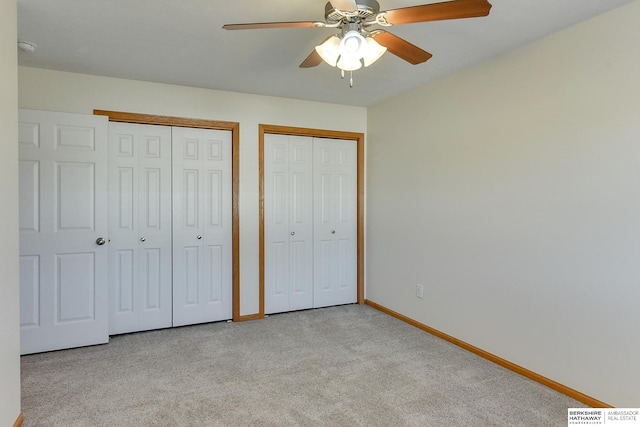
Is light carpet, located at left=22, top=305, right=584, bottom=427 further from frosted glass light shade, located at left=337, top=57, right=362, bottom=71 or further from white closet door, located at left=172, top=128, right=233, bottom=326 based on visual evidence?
frosted glass light shade, located at left=337, top=57, right=362, bottom=71

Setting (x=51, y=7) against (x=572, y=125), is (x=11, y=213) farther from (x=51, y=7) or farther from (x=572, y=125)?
(x=572, y=125)

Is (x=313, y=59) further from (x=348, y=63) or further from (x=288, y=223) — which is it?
(x=288, y=223)

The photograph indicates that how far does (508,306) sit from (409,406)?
1.09 m

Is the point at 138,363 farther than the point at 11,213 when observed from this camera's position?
Yes

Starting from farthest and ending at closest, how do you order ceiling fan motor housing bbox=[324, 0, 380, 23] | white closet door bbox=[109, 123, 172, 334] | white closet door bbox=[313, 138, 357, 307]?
white closet door bbox=[313, 138, 357, 307] < white closet door bbox=[109, 123, 172, 334] < ceiling fan motor housing bbox=[324, 0, 380, 23]

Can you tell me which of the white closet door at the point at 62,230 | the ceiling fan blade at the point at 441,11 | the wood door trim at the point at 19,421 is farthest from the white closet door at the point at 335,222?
the wood door trim at the point at 19,421

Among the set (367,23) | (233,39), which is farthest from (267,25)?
(233,39)

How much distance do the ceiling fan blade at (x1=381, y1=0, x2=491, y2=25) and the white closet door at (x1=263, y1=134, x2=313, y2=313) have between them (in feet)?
7.97

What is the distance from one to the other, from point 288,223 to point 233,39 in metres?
2.03

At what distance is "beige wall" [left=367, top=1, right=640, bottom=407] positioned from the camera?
2.07m

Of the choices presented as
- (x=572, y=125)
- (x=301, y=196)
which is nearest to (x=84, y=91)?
(x=301, y=196)

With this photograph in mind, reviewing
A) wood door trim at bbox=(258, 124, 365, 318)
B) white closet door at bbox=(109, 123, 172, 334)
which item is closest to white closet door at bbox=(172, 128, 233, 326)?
white closet door at bbox=(109, 123, 172, 334)

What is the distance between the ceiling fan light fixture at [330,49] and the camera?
1.88 metres

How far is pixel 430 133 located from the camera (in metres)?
3.41
